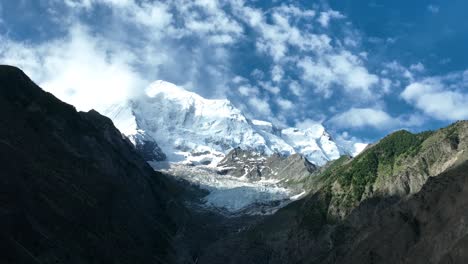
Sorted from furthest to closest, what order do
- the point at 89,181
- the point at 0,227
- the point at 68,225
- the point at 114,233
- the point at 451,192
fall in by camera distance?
the point at 89,181
the point at 114,233
the point at 68,225
the point at 451,192
the point at 0,227

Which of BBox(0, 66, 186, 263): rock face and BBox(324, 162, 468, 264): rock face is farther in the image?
BBox(0, 66, 186, 263): rock face

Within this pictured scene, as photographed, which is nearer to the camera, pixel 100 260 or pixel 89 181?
pixel 100 260

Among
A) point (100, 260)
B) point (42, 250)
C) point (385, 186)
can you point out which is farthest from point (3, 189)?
point (385, 186)

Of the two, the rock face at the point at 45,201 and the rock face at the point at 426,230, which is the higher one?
the rock face at the point at 426,230

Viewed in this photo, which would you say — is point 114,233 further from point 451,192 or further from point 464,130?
point 464,130

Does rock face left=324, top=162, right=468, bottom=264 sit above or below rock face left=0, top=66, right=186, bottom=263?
above

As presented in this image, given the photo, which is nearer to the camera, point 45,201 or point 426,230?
point 426,230

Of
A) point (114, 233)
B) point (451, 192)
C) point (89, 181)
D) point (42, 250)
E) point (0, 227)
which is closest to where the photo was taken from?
point (0, 227)

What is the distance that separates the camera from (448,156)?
596 ft

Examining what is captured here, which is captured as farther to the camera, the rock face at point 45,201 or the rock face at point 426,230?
the rock face at point 45,201

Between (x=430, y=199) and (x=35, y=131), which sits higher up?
(x=430, y=199)

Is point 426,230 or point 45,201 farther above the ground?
point 426,230

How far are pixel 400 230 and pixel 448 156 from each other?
167 ft

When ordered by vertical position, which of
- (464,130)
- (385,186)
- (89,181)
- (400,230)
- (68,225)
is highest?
(464,130)
